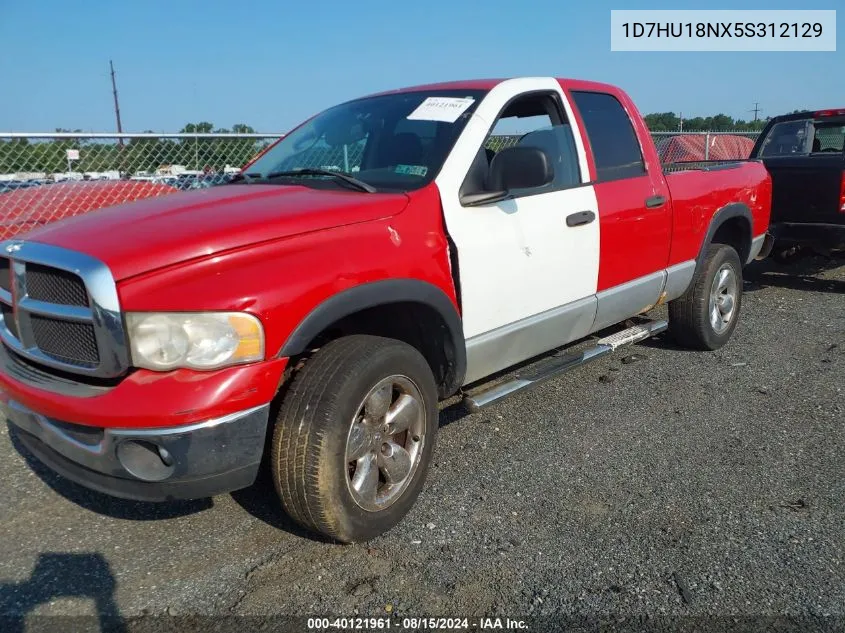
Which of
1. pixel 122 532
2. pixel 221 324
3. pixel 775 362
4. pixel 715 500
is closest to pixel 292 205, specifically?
pixel 221 324

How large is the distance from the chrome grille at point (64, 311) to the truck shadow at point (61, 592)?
83 cm

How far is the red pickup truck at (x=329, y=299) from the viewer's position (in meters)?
2.31

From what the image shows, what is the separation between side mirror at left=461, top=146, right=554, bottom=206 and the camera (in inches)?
124

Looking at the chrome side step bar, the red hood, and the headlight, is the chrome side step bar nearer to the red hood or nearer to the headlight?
the red hood

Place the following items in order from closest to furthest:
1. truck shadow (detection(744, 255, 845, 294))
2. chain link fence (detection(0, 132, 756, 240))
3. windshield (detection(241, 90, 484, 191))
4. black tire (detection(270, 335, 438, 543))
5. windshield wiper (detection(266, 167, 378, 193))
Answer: black tire (detection(270, 335, 438, 543)) → windshield wiper (detection(266, 167, 378, 193)) → windshield (detection(241, 90, 484, 191)) → chain link fence (detection(0, 132, 756, 240)) → truck shadow (detection(744, 255, 845, 294))

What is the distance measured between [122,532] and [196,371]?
1142mm

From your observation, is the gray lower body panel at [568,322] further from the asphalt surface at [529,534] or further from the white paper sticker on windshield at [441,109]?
the white paper sticker on windshield at [441,109]

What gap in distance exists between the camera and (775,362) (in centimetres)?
516

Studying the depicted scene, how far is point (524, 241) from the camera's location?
3395 mm

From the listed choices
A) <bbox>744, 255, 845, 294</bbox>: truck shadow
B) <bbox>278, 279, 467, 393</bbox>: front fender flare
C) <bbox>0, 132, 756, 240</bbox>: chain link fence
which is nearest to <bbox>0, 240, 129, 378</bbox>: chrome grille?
<bbox>278, 279, 467, 393</bbox>: front fender flare

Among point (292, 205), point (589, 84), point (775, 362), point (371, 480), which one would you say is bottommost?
point (775, 362)

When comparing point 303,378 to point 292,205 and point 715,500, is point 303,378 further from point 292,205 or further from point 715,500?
point 715,500

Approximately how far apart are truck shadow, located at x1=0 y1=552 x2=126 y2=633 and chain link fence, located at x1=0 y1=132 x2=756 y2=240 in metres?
2.77

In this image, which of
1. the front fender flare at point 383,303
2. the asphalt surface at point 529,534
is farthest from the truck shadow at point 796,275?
the front fender flare at point 383,303
